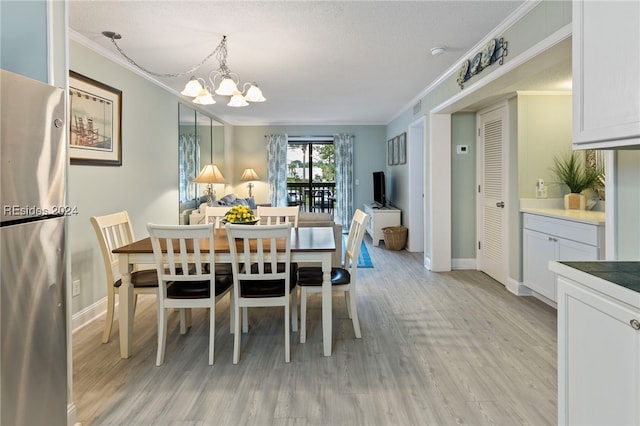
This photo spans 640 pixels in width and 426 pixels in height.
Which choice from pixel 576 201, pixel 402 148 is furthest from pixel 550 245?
pixel 402 148

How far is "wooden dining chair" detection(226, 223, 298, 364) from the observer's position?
234 centimetres

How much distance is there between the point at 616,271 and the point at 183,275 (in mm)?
2223

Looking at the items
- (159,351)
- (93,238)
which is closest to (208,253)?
(159,351)

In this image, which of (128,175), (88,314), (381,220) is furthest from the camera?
(381,220)

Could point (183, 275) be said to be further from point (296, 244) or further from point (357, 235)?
point (357, 235)

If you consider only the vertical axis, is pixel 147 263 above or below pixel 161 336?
above

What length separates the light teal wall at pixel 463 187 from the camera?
16.1 feet

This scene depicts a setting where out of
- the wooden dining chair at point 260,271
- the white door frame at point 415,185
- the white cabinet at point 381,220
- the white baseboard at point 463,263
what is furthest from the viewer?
the white cabinet at point 381,220

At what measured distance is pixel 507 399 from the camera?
2051 millimetres

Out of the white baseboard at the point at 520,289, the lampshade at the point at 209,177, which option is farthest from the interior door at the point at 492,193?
the lampshade at the point at 209,177

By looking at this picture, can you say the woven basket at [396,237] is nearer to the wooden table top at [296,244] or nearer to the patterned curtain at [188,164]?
the patterned curtain at [188,164]

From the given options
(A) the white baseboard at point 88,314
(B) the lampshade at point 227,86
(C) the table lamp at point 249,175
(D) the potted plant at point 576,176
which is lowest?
(A) the white baseboard at point 88,314

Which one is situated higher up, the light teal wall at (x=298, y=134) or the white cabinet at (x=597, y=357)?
the light teal wall at (x=298, y=134)

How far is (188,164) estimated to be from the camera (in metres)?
5.39
